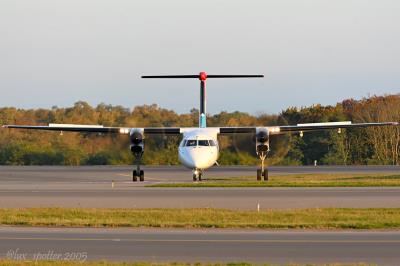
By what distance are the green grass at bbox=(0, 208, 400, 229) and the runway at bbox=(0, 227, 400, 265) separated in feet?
3.83

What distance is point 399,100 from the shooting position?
80312 millimetres

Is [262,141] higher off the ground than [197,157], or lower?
higher

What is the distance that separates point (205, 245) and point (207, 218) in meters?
5.70

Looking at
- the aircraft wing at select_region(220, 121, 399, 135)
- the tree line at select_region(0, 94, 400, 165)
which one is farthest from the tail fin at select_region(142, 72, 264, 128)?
the tree line at select_region(0, 94, 400, 165)

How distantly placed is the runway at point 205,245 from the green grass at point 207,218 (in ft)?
3.83

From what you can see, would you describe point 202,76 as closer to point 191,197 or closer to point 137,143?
point 137,143

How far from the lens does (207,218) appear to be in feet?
75.7

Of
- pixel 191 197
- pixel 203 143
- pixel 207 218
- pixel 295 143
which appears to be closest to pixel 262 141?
pixel 203 143

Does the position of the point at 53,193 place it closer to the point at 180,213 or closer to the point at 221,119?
the point at 180,213

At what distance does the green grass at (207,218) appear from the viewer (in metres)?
21.5

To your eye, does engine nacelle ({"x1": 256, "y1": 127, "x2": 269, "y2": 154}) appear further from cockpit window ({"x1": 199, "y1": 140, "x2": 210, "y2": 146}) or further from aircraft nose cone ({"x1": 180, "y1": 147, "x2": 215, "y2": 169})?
aircraft nose cone ({"x1": 180, "y1": 147, "x2": 215, "y2": 169})

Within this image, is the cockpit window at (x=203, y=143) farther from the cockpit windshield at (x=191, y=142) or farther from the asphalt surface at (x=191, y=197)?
the asphalt surface at (x=191, y=197)

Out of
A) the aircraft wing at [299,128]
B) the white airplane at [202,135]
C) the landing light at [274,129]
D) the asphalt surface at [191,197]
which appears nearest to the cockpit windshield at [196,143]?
the white airplane at [202,135]

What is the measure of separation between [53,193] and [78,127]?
12863mm
